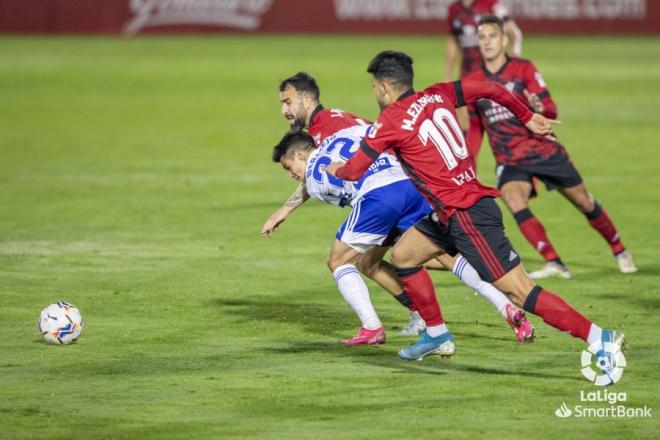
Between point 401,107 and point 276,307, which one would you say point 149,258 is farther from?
point 401,107

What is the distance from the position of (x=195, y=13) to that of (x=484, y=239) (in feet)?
119

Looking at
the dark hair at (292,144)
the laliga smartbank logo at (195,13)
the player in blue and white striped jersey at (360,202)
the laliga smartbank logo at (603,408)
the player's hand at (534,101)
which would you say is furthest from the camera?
the laliga smartbank logo at (195,13)

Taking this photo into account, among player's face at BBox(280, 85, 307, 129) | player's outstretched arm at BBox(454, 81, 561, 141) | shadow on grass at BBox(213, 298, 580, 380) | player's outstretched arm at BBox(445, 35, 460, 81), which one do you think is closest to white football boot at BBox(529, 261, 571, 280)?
shadow on grass at BBox(213, 298, 580, 380)

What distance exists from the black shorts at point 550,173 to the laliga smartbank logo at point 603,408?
456 centimetres

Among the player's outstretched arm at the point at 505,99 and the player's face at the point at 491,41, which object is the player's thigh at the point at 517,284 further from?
the player's face at the point at 491,41

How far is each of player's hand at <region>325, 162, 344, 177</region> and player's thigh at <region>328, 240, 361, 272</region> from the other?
2.14 feet

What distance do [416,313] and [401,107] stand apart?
195cm

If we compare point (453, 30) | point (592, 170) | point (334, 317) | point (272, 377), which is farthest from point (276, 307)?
point (592, 170)

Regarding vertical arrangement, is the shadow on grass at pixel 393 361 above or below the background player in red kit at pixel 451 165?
below

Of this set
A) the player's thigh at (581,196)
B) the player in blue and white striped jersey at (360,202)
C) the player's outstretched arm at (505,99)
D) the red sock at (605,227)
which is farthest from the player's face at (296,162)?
the red sock at (605,227)

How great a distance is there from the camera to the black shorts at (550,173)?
12289 mm

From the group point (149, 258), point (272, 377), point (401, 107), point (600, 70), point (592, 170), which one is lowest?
point (600, 70)

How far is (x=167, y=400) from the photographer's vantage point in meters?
7.96

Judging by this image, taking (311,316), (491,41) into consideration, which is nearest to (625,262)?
(491,41)
